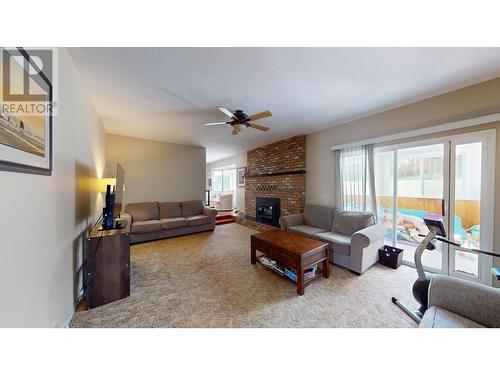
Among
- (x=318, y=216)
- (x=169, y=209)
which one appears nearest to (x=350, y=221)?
(x=318, y=216)

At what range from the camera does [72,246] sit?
1655 millimetres

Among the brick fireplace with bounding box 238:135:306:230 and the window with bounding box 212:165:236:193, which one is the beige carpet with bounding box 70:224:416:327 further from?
the window with bounding box 212:165:236:193

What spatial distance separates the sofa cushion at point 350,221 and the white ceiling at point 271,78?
171cm

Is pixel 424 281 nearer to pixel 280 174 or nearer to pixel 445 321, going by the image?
pixel 445 321

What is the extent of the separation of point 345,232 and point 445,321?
6.16ft

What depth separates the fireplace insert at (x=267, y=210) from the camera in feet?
14.8

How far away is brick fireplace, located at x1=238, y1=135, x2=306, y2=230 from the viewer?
402 centimetres

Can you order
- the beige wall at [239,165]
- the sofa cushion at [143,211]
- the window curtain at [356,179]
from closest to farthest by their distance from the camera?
the window curtain at [356,179]
the sofa cushion at [143,211]
the beige wall at [239,165]

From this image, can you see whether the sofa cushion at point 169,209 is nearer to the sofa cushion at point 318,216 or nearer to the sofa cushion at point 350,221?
the sofa cushion at point 318,216

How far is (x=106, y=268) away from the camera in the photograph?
178cm

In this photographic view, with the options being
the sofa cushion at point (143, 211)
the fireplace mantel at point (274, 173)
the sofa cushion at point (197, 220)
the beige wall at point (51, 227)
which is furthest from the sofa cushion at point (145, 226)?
the fireplace mantel at point (274, 173)

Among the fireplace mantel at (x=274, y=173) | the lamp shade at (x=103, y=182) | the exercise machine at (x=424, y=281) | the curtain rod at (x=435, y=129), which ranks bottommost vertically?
the exercise machine at (x=424, y=281)

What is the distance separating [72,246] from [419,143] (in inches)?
175
